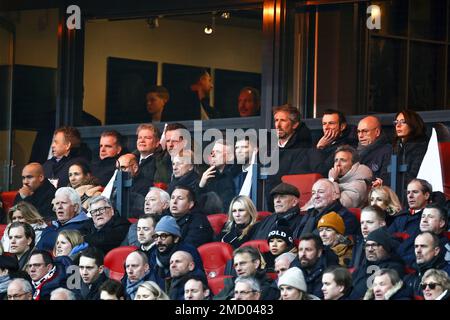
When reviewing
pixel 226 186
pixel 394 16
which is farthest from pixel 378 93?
pixel 226 186

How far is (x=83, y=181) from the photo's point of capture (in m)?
11.5

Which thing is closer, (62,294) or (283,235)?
(283,235)

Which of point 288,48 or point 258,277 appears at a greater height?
point 288,48

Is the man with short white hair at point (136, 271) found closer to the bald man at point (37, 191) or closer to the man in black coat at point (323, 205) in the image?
the man in black coat at point (323, 205)

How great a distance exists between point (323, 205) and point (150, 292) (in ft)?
3.97

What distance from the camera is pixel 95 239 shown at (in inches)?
429

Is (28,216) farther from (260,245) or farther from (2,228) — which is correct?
(260,245)

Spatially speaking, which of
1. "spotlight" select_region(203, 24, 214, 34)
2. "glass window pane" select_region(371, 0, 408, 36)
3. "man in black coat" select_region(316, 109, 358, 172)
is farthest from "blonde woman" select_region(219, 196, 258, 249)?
"spotlight" select_region(203, 24, 214, 34)

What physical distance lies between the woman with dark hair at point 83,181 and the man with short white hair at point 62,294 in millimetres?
1178

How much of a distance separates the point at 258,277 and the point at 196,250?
0.58 metres

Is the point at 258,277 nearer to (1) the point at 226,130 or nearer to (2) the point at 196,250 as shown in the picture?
(2) the point at 196,250

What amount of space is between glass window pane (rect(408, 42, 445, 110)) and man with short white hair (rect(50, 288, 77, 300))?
2.73 meters

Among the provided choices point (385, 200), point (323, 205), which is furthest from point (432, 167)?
point (323, 205)

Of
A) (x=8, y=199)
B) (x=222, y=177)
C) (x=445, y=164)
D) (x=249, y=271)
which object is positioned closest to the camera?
(x=249, y=271)
